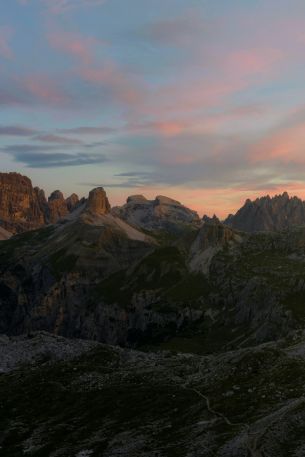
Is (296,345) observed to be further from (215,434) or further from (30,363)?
(30,363)

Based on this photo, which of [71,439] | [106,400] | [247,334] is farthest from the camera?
[247,334]

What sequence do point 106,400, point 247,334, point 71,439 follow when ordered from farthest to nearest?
point 247,334 < point 106,400 < point 71,439

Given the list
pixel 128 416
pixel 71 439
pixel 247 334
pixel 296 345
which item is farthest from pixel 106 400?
pixel 247 334

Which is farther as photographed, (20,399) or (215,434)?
(20,399)

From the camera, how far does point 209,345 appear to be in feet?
648

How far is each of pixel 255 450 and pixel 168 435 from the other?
15507 mm

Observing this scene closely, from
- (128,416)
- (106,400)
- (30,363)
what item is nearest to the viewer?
(128,416)

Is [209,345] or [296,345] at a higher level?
[296,345]

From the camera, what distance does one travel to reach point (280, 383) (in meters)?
92.4

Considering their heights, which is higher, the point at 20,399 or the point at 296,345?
the point at 296,345

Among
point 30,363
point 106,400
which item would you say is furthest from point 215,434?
point 30,363

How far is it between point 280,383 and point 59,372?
52654mm

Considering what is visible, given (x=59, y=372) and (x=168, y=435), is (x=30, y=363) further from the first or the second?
(x=168, y=435)

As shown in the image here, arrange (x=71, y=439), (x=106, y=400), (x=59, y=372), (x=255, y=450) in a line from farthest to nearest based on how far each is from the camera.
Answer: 1. (x=59, y=372)
2. (x=106, y=400)
3. (x=71, y=439)
4. (x=255, y=450)
